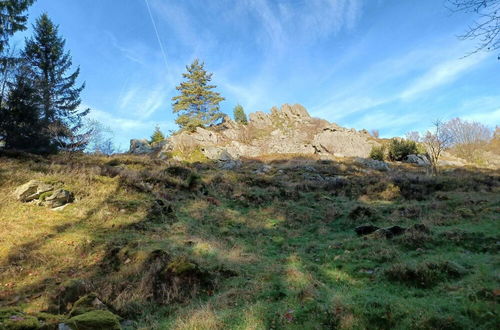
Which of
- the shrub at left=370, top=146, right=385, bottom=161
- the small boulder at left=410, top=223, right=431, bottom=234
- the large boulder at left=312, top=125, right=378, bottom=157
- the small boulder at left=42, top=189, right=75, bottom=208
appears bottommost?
the small boulder at left=410, top=223, right=431, bottom=234

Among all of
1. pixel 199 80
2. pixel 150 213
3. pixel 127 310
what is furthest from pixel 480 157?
pixel 127 310

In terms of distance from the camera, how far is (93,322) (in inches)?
171

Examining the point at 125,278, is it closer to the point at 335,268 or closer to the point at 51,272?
the point at 51,272

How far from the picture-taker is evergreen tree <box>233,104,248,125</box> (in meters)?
61.5

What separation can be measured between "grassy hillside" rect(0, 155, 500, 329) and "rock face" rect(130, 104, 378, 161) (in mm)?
22534

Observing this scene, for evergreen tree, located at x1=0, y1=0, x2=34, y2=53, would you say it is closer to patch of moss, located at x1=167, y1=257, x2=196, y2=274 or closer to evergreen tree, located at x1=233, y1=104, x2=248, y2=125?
patch of moss, located at x1=167, y1=257, x2=196, y2=274

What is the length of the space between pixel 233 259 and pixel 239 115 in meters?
55.1

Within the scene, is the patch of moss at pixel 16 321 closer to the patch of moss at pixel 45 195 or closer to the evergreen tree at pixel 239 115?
the patch of moss at pixel 45 195

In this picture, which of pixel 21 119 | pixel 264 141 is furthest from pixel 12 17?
pixel 264 141

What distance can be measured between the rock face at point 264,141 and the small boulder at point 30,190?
25453 millimetres

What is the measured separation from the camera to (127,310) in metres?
5.82

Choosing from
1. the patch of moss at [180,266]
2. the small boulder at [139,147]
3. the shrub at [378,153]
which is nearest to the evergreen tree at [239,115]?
the small boulder at [139,147]

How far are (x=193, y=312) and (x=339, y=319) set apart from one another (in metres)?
2.75

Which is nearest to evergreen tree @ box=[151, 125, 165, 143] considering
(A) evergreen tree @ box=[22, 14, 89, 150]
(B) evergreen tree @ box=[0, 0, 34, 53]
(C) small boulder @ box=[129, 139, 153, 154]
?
(C) small boulder @ box=[129, 139, 153, 154]
